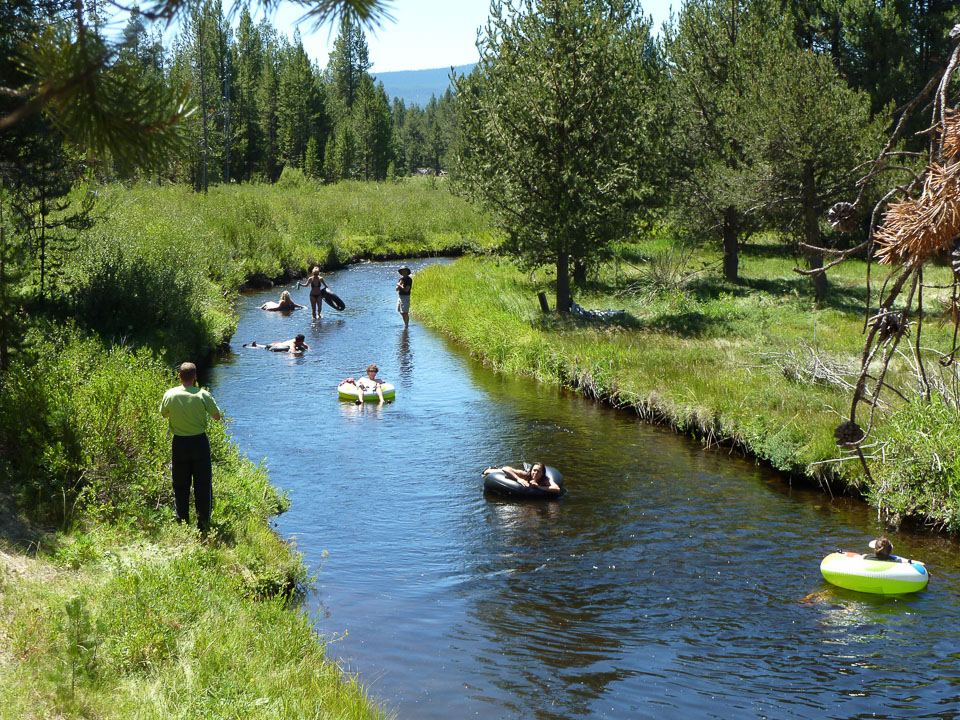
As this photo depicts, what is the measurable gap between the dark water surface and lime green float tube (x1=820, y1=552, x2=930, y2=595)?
18 cm

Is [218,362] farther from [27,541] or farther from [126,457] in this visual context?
[27,541]

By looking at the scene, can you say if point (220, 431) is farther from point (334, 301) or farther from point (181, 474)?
point (334, 301)

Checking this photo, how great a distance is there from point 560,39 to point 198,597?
67.7 ft

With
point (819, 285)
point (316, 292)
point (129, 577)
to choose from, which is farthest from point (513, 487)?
point (819, 285)

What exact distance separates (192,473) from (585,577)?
16.9 ft

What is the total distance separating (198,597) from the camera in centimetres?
854

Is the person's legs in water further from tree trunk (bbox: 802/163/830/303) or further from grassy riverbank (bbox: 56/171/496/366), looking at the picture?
tree trunk (bbox: 802/163/830/303)

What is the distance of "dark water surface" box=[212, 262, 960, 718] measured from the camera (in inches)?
364

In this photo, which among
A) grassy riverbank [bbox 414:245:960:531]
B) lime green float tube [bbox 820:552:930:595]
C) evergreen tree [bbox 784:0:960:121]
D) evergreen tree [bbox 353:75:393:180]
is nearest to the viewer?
lime green float tube [bbox 820:552:930:595]

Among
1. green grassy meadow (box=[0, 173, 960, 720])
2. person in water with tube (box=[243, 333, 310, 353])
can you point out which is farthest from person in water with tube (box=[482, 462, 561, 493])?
person in water with tube (box=[243, 333, 310, 353])

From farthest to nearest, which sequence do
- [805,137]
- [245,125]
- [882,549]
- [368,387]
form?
[245,125], [805,137], [368,387], [882,549]

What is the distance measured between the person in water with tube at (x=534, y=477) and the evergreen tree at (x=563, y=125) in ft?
39.8

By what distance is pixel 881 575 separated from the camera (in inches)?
444

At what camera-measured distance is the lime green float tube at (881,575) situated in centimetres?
1127
